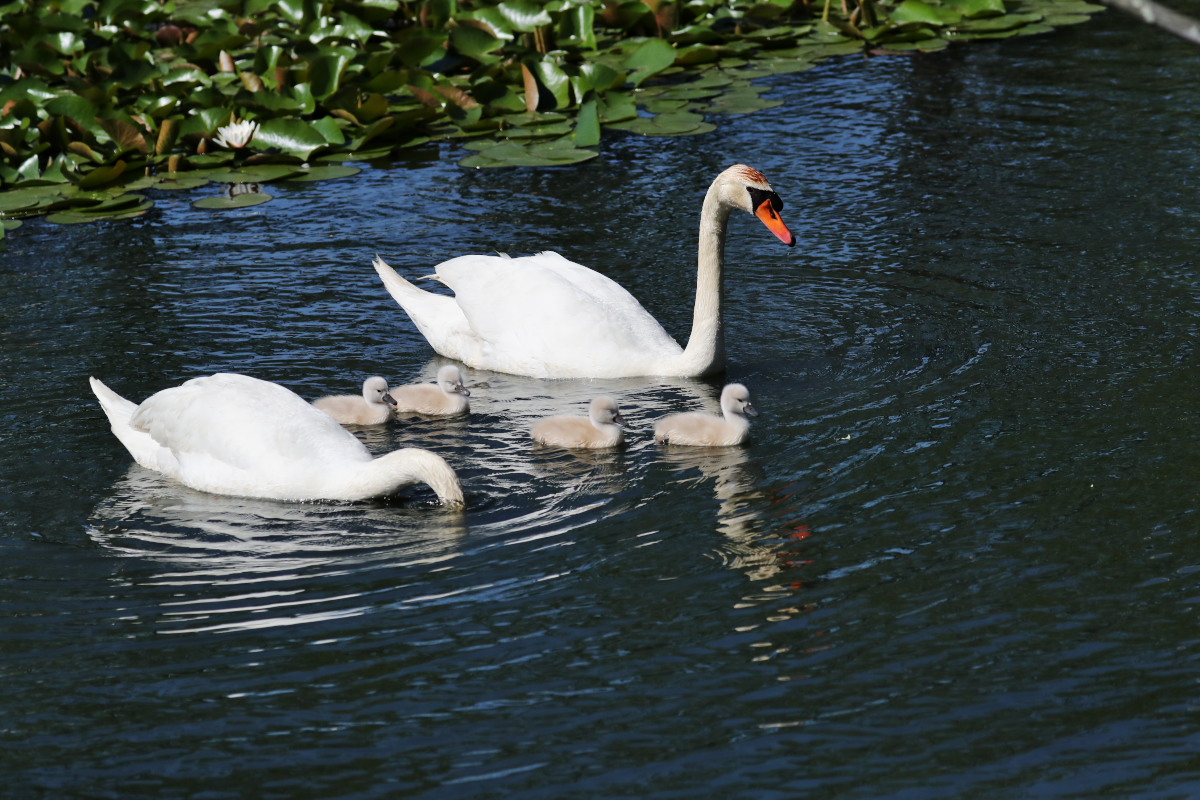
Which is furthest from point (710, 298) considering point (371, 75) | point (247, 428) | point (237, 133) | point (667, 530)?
point (371, 75)

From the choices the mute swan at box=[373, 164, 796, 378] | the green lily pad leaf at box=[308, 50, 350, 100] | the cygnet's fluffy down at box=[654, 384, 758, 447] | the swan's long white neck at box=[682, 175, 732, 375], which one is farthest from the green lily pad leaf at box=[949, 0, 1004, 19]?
the cygnet's fluffy down at box=[654, 384, 758, 447]

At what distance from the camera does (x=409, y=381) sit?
9781 millimetres

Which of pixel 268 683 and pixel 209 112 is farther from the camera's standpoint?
pixel 209 112

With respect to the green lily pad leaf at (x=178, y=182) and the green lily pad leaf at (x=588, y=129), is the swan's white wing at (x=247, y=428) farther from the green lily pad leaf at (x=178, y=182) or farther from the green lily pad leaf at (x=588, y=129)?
the green lily pad leaf at (x=588, y=129)

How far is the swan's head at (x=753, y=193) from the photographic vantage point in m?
9.32

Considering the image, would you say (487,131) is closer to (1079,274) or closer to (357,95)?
(357,95)

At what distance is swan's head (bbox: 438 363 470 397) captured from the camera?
28.4 ft

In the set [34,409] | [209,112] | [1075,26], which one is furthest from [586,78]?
[34,409]

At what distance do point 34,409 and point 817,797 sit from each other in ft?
18.9

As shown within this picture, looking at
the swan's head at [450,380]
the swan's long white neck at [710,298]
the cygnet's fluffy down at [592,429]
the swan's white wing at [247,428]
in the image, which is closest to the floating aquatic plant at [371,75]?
the swan's long white neck at [710,298]

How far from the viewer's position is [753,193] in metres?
9.35

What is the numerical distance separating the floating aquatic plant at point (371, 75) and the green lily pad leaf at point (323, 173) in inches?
1.1

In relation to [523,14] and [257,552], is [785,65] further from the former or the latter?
[257,552]

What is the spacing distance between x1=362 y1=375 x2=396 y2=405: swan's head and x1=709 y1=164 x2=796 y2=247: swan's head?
233 centimetres
